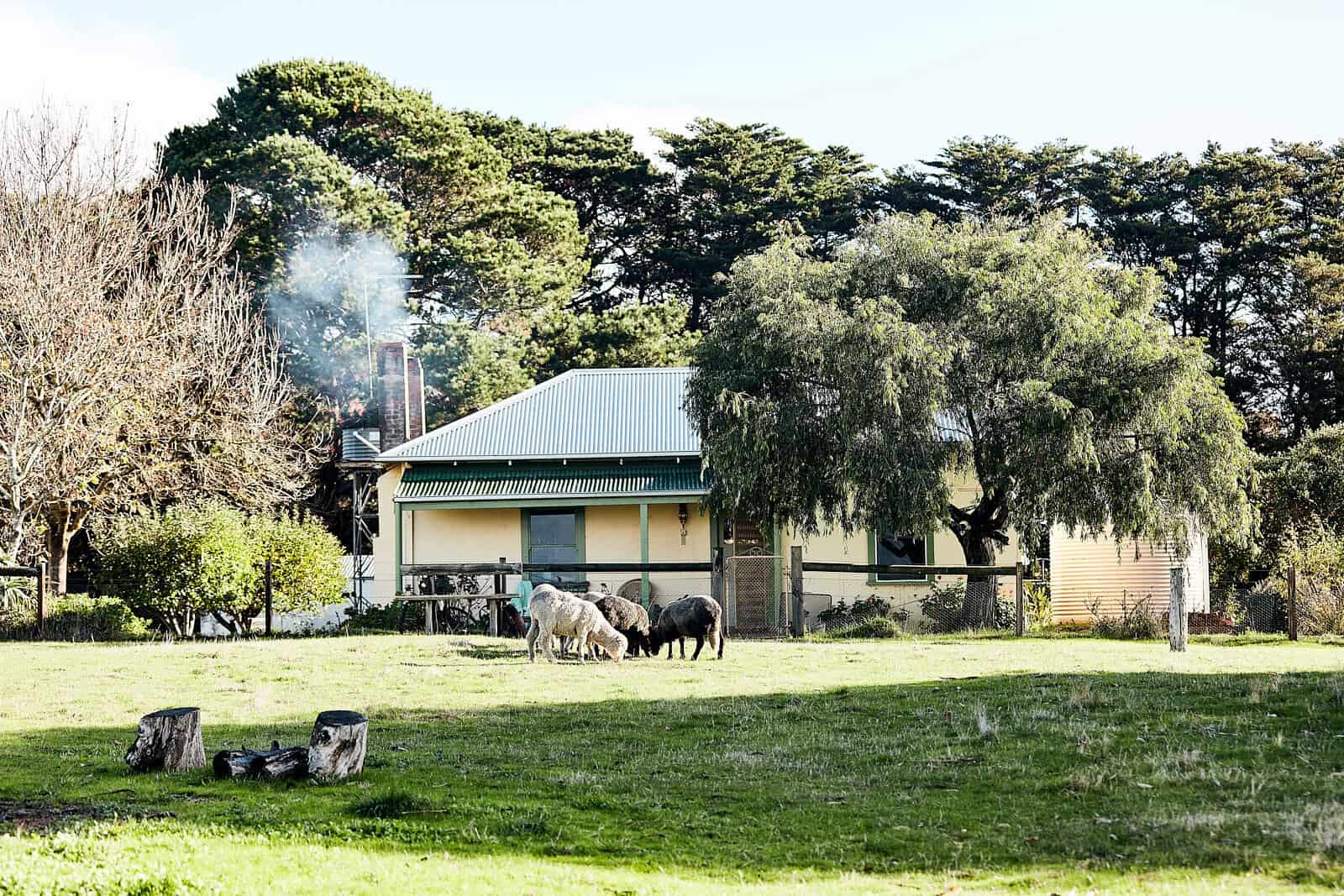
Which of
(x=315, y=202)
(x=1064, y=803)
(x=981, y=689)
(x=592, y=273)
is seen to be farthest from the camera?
(x=592, y=273)

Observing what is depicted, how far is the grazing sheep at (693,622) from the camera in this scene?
63.6 ft

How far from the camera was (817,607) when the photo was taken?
28.9 meters

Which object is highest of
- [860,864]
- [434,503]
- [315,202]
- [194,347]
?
[315,202]

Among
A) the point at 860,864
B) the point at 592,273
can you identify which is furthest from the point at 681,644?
the point at 592,273

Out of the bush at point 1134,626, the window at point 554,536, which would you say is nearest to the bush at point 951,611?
Answer: the bush at point 1134,626

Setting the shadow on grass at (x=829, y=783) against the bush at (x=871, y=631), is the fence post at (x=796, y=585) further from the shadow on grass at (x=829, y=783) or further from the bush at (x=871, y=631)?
the shadow on grass at (x=829, y=783)

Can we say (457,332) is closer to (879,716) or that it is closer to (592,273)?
(592,273)

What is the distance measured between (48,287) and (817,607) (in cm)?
1606

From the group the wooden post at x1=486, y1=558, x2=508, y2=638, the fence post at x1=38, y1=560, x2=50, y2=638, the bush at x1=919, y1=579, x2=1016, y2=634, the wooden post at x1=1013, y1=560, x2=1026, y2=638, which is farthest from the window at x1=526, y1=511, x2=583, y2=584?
the wooden post at x1=1013, y1=560, x2=1026, y2=638

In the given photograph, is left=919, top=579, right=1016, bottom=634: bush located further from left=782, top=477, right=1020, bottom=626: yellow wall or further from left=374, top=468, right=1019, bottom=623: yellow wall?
left=374, top=468, right=1019, bottom=623: yellow wall

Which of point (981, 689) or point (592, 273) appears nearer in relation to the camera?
point (981, 689)

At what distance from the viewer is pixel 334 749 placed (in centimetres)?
1001

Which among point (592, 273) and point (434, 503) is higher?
point (592, 273)

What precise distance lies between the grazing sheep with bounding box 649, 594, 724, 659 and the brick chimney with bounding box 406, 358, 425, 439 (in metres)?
14.5
